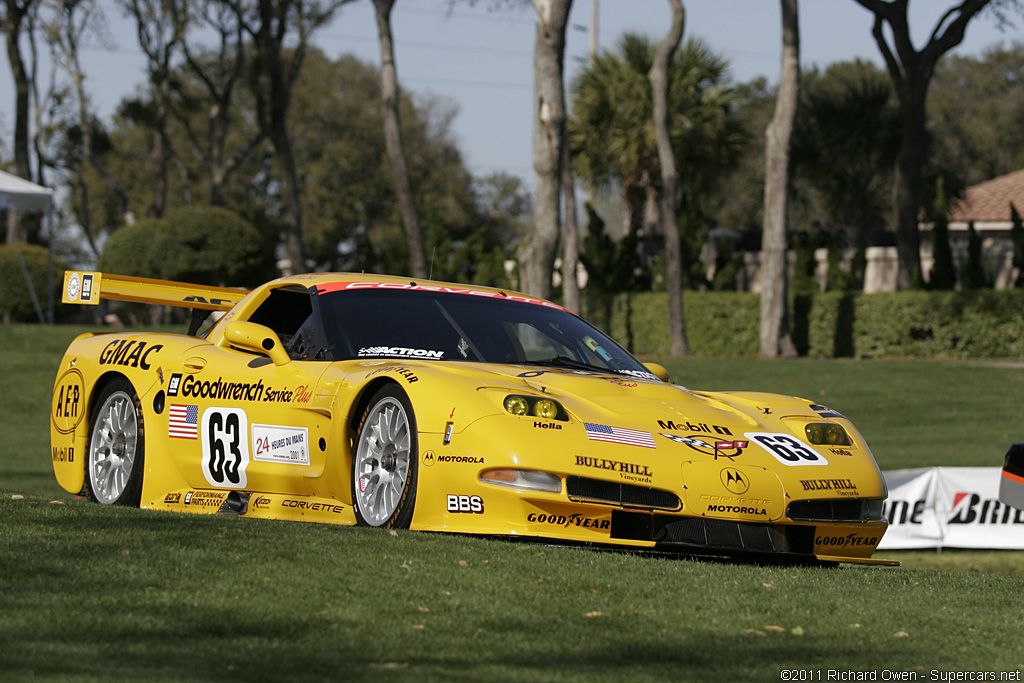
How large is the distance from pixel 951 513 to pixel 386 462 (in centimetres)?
789

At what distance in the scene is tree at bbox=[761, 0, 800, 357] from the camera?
2633 cm

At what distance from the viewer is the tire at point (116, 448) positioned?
292 inches

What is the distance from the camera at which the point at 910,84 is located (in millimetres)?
28531

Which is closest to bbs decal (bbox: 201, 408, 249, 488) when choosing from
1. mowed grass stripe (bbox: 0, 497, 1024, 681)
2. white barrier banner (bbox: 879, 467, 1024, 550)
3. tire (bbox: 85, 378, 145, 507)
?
tire (bbox: 85, 378, 145, 507)

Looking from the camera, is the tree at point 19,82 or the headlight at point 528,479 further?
the tree at point 19,82

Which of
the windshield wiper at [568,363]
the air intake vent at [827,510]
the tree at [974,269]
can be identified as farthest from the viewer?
the tree at [974,269]

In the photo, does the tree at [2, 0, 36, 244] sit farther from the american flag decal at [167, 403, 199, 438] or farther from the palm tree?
the american flag decal at [167, 403, 199, 438]

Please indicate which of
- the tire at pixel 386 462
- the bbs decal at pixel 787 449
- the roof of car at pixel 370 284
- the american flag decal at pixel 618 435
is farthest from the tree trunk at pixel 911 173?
the tire at pixel 386 462

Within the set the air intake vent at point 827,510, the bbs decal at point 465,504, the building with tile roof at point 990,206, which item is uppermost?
→ the building with tile roof at point 990,206

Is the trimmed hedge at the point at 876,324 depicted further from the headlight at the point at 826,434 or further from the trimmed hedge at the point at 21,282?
the headlight at the point at 826,434

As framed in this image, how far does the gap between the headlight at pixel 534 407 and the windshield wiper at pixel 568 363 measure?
1.15 m

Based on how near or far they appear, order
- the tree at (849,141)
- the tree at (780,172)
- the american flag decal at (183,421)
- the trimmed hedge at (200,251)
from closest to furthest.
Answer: the american flag decal at (183,421) → the tree at (780,172) → the tree at (849,141) → the trimmed hedge at (200,251)

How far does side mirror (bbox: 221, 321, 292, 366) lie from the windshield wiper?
136 centimetres

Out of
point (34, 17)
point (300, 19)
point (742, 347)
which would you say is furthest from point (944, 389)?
point (34, 17)
